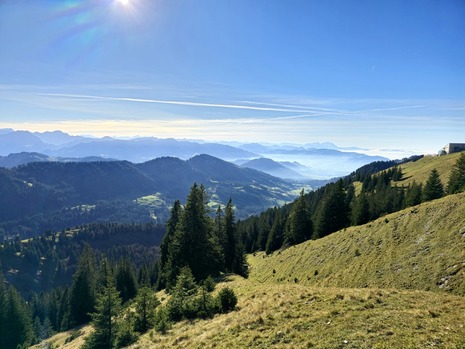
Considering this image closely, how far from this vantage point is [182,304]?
84.8 feet

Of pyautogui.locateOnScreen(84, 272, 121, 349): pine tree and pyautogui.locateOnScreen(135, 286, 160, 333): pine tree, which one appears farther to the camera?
pyautogui.locateOnScreen(84, 272, 121, 349): pine tree

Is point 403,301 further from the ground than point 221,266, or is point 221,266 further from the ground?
point 403,301

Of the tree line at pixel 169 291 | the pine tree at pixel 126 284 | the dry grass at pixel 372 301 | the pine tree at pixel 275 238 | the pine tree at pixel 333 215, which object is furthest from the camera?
the pine tree at pixel 126 284

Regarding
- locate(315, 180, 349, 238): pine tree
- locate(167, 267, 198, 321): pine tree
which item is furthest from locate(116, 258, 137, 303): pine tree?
locate(167, 267, 198, 321): pine tree

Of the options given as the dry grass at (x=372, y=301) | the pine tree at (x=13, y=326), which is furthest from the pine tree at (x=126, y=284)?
the dry grass at (x=372, y=301)

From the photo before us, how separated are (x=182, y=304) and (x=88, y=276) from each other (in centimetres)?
5376

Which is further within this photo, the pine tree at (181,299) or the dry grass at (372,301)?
the pine tree at (181,299)

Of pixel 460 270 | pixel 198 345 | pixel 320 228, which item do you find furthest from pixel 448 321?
pixel 320 228

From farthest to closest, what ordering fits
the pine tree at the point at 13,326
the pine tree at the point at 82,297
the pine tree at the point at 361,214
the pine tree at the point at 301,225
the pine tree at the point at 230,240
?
1. the pine tree at the point at 301,225
2. the pine tree at the point at 82,297
3. the pine tree at the point at 13,326
4. the pine tree at the point at 361,214
5. the pine tree at the point at 230,240

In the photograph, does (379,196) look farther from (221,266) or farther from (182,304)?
(182,304)

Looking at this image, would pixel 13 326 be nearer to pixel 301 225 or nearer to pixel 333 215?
pixel 301 225

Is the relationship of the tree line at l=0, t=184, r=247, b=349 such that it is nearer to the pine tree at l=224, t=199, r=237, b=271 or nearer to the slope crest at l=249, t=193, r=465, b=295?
the pine tree at l=224, t=199, r=237, b=271

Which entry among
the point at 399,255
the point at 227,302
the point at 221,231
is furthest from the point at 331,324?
the point at 221,231

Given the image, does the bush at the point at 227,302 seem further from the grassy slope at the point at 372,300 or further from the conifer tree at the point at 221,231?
the conifer tree at the point at 221,231
